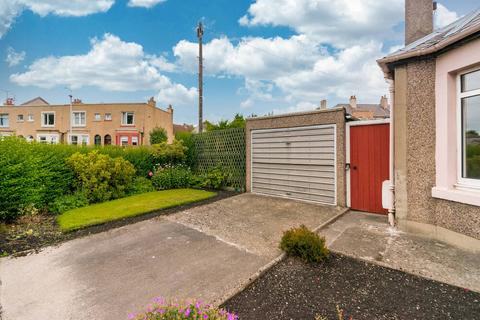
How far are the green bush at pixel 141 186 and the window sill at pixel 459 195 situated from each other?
30.3 feet

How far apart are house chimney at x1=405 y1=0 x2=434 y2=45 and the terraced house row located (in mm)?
27280

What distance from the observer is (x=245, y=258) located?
3.69m

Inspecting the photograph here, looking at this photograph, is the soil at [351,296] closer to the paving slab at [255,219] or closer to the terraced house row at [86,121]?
the paving slab at [255,219]

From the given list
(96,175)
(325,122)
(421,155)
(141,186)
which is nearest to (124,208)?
(96,175)

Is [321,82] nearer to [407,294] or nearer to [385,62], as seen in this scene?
[385,62]

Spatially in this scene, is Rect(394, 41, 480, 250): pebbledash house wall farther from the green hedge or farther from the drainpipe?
the green hedge

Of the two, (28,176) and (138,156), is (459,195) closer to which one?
(28,176)

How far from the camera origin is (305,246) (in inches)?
137

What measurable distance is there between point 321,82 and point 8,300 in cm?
1473

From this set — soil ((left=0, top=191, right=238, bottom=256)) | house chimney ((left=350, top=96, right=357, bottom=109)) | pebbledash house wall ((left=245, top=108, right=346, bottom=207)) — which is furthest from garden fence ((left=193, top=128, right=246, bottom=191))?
house chimney ((left=350, top=96, right=357, bottom=109))

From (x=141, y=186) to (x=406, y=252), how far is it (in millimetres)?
8971

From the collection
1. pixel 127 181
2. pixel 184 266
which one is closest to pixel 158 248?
pixel 184 266

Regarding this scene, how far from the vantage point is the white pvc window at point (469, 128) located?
12.1 ft

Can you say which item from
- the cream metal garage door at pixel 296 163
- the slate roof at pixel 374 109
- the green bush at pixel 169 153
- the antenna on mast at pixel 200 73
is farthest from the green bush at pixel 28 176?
the slate roof at pixel 374 109
